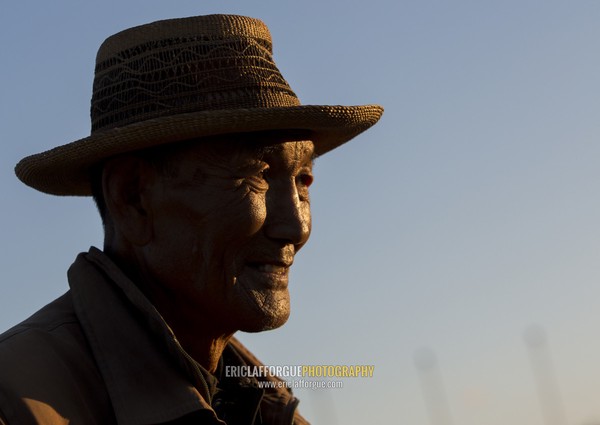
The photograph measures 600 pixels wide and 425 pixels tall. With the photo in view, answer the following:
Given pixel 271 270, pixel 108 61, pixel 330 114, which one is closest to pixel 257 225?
pixel 271 270

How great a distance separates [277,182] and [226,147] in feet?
0.75

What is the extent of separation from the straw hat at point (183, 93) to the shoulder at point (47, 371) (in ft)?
2.14

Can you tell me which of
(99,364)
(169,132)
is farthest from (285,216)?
(99,364)

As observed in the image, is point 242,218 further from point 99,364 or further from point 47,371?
point 47,371

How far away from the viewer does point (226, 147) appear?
15.1 ft

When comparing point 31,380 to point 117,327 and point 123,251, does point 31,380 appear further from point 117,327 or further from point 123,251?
point 123,251

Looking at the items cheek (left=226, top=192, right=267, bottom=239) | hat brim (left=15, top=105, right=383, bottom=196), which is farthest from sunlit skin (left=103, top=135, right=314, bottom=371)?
hat brim (left=15, top=105, right=383, bottom=196)

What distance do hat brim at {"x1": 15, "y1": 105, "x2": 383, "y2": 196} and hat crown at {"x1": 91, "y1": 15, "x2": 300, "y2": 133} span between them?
121mm

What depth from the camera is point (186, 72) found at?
461 centimetres

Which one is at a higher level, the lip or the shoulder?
the lip

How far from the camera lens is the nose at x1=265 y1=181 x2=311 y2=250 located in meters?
4.57

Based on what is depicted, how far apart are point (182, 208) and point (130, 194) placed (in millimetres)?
243

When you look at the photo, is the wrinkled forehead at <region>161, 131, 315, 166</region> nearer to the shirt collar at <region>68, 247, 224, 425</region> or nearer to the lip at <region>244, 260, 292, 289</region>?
the lip at <region>244, 260, 292, 289</region>

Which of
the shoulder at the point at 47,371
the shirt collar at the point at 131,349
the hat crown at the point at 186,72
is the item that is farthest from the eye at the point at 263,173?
the shoulder at the point at 47,371
